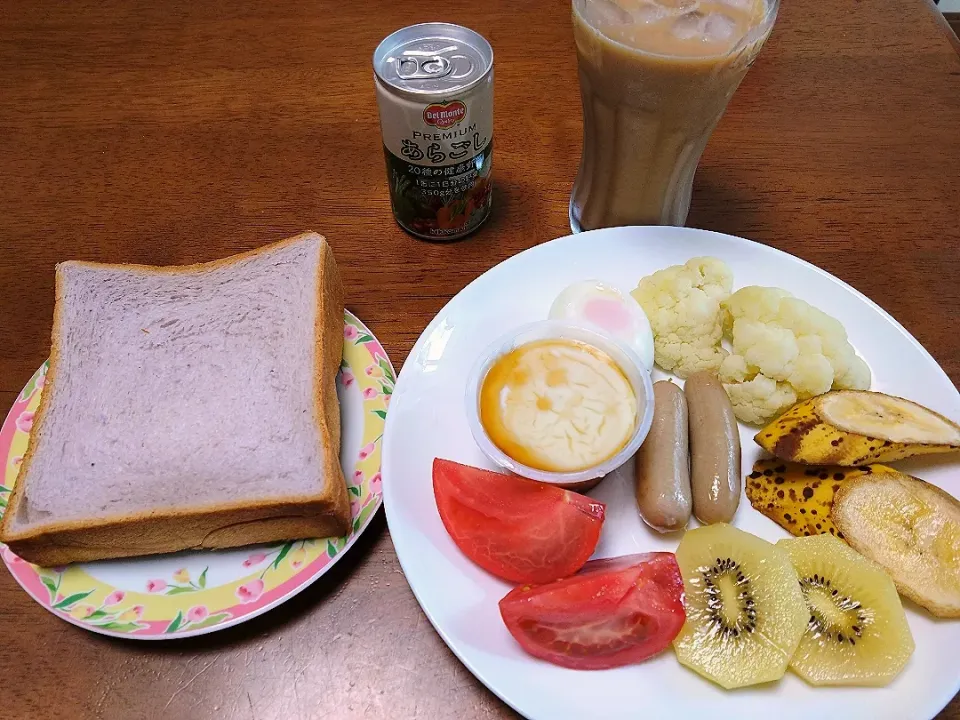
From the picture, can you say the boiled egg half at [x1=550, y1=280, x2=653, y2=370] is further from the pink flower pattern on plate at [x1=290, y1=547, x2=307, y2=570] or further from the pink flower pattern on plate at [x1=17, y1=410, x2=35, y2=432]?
the pink flower pattern on plate at [x1=17, y1=410, x2=35, y2=432]

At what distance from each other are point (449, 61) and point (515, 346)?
61cm

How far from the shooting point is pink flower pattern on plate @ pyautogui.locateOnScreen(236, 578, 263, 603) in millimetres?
1166

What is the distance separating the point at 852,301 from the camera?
146 centimetres

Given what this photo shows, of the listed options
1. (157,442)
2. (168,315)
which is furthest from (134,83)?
(157,442)

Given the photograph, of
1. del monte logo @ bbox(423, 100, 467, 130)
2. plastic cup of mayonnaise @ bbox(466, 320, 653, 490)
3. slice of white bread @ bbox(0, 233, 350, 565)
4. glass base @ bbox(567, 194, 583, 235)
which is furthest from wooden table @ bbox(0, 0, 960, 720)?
del monte logo @ bbox(423, 100, 467, 130)

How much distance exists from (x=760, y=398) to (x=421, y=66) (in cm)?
95

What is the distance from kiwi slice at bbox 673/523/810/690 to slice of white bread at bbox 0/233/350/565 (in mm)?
600

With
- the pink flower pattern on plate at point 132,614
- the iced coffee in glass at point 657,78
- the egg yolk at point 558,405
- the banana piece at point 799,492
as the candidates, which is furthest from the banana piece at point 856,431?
the pink flower pattern on plate at point 132,614

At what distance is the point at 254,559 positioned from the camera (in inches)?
48.3

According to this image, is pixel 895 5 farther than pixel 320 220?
Yes

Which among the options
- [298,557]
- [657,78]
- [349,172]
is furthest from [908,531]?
[349,172]

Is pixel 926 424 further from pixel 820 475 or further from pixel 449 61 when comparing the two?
pixel 449 61

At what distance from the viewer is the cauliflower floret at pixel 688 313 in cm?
141

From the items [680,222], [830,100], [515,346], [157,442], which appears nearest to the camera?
[157,442]
